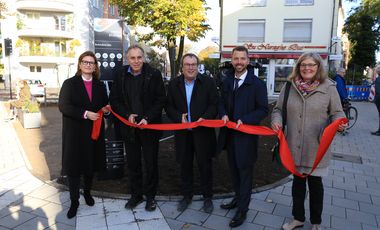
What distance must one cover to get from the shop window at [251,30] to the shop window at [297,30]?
191 cm

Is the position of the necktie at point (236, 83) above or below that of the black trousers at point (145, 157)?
above

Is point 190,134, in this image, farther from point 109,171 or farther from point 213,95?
point 109,171

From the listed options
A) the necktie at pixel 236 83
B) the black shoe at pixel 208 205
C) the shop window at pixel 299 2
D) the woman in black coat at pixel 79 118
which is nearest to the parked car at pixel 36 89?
the shop window at pixel 299 2

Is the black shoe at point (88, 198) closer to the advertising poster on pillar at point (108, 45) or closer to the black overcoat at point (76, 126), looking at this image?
the black overcoat at point (76, 126)

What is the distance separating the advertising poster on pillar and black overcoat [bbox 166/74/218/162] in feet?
6.20

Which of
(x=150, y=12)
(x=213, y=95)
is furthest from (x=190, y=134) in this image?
(x=150, y=12)

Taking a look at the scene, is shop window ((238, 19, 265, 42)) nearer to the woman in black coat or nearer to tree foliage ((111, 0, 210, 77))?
tree foliage ((111, 0, 210, 77))

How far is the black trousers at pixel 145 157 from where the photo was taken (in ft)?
14.5

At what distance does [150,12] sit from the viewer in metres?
20.4

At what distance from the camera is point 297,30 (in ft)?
89.9

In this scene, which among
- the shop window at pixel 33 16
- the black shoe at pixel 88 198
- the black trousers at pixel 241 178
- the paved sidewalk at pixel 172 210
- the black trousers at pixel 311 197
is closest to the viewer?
the black trousers at pixel 311 197

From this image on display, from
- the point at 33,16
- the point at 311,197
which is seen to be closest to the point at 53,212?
the point at 311,197

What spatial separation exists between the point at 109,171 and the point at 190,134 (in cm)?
191

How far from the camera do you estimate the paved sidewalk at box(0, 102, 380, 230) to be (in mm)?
4164
